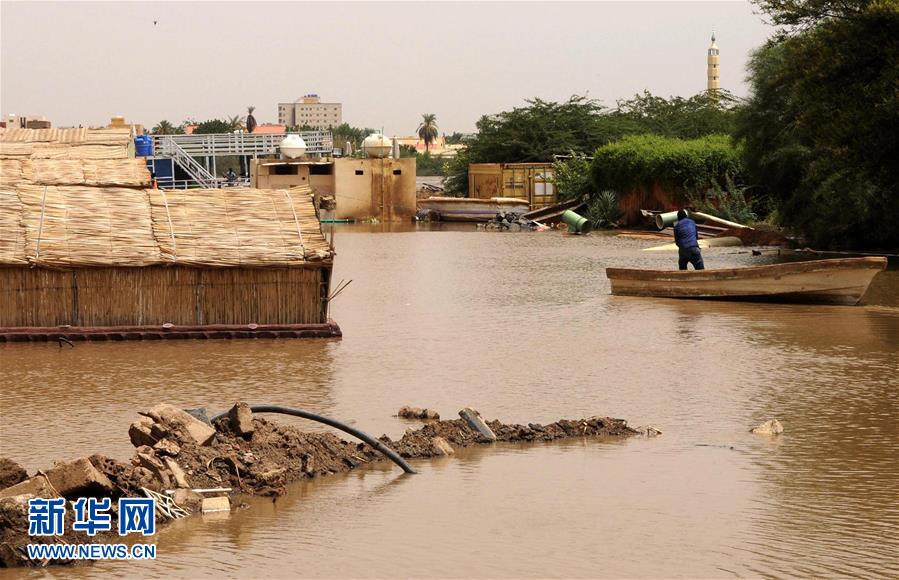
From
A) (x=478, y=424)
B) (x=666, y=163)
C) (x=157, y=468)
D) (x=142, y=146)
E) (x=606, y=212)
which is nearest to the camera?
(x=157, y=468)

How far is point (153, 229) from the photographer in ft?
60.1

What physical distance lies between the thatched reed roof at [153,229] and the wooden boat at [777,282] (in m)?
7.17

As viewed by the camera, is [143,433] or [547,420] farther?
[547,420]

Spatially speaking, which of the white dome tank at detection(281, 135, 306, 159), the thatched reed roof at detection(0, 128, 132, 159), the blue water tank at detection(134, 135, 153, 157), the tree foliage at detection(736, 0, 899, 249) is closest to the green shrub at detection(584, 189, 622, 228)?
the white dome tank at detection(281, 135, 306, 159)

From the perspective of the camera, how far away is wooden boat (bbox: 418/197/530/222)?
5278 cm

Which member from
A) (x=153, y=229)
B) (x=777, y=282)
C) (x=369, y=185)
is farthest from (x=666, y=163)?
(x=153, y=229)

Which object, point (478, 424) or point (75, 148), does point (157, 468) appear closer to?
point (478, 424)

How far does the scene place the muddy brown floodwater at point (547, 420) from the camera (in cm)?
877

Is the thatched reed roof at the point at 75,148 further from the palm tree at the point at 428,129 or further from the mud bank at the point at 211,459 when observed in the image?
the palm tree at the point at 428,129

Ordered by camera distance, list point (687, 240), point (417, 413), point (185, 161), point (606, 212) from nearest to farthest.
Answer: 1. point (417, 413)
2. point (687, 240)
3. point (606, 212)
4. point (185, 161)

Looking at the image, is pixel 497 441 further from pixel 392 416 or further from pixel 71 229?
pixel 71 229

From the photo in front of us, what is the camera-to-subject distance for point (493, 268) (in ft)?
104

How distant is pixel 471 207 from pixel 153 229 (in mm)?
36174

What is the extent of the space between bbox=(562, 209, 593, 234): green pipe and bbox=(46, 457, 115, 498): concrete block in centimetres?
3752
